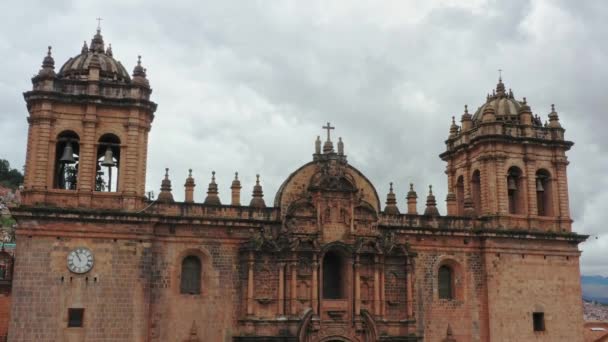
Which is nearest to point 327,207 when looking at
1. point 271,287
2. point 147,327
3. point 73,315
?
point 271,287

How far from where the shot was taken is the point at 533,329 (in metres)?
31.7

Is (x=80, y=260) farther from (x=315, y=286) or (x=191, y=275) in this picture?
(x=315, y=286)

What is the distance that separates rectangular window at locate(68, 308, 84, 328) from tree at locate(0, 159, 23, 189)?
6228 centimetres

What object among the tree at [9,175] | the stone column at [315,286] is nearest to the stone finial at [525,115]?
the stone column at [315,286]

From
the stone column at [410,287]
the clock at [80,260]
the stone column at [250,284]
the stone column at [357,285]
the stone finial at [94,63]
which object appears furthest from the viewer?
the stone column at [410,287]

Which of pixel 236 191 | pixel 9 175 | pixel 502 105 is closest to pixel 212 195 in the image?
pixel 236 191

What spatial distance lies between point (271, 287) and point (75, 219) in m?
8.52

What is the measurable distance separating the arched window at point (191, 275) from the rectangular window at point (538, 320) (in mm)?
15885

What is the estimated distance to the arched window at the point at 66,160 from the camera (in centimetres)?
2744

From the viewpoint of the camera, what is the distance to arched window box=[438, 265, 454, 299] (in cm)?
3158

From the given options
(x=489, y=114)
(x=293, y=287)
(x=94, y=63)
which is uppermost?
(x=94, y=63)

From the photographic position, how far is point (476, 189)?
114 feet

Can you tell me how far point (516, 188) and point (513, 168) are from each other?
1.03 meters

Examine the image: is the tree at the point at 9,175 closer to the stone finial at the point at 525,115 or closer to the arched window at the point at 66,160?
the arched window at the point at 66,160
